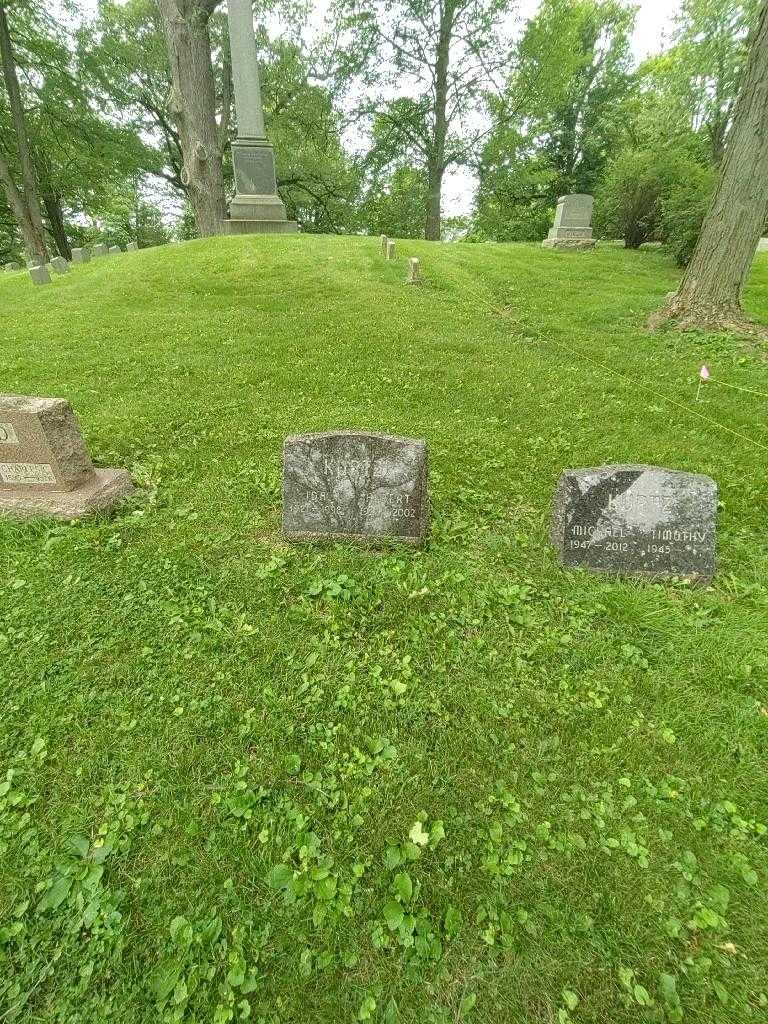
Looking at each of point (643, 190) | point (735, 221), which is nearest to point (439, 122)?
point (643, 190)

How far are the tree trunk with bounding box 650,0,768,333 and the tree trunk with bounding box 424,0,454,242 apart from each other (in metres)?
18.2

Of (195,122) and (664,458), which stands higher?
(195,122)

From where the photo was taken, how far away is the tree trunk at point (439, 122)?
24906 mm

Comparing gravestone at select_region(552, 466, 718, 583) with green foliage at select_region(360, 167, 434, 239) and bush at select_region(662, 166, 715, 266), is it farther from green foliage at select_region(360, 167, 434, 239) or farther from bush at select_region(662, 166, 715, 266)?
green foliage at select_region(360, 167, 434, 239)

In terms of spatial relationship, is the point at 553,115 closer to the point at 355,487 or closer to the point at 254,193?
the point at 254,193

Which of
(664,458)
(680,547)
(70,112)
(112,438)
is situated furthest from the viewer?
(70,112)

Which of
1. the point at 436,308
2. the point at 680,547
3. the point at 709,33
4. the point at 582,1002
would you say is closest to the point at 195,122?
the point at 436,308

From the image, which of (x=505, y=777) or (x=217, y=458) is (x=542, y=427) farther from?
(x=505, y=777)

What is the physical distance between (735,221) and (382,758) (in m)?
→ 11.0

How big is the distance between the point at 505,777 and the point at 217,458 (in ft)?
15.3

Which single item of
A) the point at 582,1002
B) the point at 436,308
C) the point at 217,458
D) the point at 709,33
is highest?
the point at 709,33

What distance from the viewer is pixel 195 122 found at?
17.0m

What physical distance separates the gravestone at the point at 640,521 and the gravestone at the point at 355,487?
4.25ft

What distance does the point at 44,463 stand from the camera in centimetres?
451
